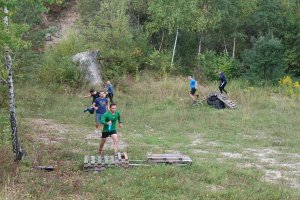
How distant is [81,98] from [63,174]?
1339 cm

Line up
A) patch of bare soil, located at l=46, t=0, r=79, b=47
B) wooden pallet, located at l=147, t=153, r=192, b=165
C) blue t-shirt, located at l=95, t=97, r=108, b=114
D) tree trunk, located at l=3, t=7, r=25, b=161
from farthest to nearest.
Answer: patch of bare soil, located at l=46, t=0, r=79, b=47 → blue t-shirt, located at l=95, t=97, r=108, b=114 → wooden pallet, located at l=147, t=153, r=192, b=165 → tree trunk, located at l=3, t=7, r=25, b=161

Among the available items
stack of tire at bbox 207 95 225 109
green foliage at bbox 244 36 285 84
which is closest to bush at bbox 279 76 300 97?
green foliage at bbox 244 36 285 84

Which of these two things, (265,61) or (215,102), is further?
(265,61)

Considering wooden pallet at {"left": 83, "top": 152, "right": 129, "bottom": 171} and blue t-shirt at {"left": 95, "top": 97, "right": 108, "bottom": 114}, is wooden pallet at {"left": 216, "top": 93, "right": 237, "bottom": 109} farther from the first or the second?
wooden pallet at {"left": 83, "top": 152, "right": 129, "bottom": 171}

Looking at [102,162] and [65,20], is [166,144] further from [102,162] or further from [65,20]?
[65,20]

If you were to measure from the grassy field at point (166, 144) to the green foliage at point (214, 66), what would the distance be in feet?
11.7

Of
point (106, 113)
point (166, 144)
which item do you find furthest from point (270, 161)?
point (106, 113)

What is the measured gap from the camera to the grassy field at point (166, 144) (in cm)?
1062

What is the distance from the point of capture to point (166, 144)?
15891 mm

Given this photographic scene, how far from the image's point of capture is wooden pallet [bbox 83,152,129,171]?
11914 mm

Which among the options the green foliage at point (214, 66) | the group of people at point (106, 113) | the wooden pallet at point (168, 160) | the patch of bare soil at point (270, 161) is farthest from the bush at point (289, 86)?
the wooden pallet at point (168, 160)

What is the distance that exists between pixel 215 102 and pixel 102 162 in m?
12.0

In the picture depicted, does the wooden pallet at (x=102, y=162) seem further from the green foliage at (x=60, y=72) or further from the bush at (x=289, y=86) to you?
the bush at (x=289, y=86)

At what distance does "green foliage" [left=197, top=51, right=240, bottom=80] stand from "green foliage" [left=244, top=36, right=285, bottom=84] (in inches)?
71.0
